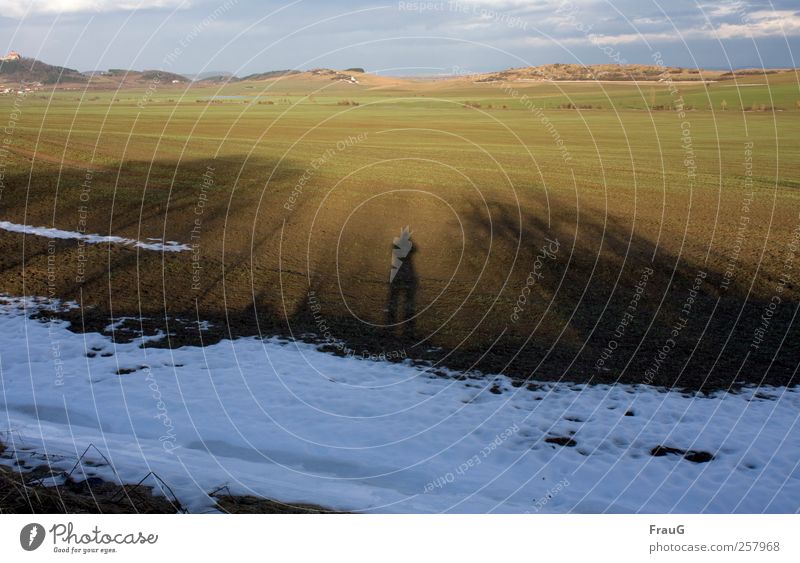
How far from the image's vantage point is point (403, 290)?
1888 centimetres

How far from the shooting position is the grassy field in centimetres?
1578

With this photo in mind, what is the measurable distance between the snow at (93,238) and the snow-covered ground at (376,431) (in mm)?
6702

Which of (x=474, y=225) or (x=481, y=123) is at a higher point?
(x=481, y=123)

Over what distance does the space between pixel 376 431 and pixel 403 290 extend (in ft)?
24.3

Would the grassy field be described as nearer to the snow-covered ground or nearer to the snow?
the snow

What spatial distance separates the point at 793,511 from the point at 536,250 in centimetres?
1328

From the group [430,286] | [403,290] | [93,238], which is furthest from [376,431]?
[93,238]

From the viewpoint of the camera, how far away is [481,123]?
73.1 meters

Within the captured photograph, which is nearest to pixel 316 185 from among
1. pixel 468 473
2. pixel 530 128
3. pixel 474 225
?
pixel 474 225

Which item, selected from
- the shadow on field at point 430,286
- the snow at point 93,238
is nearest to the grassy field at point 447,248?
the shadow on field at point 430,286

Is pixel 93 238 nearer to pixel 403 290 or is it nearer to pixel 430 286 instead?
pixel 403 290

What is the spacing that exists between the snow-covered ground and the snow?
670cm

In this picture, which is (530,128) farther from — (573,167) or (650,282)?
(650,282)

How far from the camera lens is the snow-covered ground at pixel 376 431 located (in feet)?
32.0
